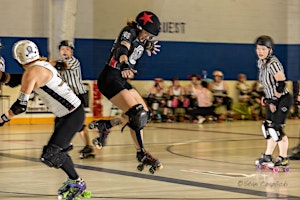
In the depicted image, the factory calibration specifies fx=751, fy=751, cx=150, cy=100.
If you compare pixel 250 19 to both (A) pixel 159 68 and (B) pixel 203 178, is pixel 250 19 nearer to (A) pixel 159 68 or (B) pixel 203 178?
(A) pixel 159 68

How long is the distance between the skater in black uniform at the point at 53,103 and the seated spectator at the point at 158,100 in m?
13.0

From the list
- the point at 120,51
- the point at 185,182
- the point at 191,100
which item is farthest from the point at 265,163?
the point at 191,100

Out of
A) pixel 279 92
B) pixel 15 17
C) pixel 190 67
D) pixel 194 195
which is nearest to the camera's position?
pixel 194 195

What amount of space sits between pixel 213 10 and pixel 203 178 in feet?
47.1

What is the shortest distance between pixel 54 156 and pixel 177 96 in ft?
44.9

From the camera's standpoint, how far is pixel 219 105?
2078 centimetres

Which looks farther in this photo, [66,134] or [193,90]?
[193,90]

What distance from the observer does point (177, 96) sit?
66.8 feet

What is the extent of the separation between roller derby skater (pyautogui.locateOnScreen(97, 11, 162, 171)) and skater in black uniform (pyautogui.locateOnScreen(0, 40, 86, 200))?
1.29m

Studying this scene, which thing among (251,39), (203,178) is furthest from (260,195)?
(251,39)

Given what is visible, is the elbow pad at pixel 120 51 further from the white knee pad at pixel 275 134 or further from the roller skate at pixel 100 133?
the white knee pad at pixel 275 134

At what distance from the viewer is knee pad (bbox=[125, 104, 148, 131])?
819cm

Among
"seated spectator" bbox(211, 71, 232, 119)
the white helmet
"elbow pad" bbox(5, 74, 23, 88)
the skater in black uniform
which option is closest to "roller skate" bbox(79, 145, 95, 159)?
"elbow pad" bbox(5, 74, 23, 88)

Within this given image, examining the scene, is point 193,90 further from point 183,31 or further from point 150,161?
point 150,161
